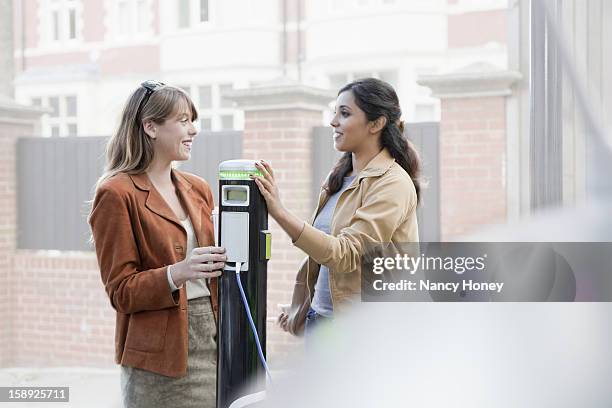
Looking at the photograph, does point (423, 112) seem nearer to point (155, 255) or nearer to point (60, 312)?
point (60, 312)

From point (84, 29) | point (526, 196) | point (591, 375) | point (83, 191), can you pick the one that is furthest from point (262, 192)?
point (84, 29)

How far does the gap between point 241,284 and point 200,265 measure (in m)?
0.08

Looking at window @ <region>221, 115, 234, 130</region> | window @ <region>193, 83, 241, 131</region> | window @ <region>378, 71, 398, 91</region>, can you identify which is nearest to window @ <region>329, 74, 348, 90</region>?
window @ <region>378, 71, 398, 91</region>

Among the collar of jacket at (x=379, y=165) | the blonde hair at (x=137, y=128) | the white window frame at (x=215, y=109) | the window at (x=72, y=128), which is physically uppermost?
the white window frame at (x=215, y=109)

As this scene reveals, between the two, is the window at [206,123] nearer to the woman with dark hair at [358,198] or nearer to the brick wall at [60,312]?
the brick wall at [60,312]

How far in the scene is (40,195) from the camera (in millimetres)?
5094

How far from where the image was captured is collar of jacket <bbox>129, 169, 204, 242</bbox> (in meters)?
1.64

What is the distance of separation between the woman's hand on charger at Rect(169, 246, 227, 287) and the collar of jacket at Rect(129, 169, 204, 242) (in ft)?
0.38

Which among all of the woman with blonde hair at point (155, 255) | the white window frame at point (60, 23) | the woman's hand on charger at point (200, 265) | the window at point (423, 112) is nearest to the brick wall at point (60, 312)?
the woman with blonde hair at point (155, 255)

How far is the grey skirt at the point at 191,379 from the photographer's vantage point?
1.65m

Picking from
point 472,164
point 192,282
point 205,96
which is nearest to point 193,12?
point 205,96

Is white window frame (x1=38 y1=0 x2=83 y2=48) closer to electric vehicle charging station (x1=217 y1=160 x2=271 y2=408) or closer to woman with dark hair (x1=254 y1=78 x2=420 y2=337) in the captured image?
woman with dark hair (x1=254 y1=78 x2=420 y2=337)

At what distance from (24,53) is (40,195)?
18.6ft

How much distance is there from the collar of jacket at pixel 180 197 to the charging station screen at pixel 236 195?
0.61 feet
